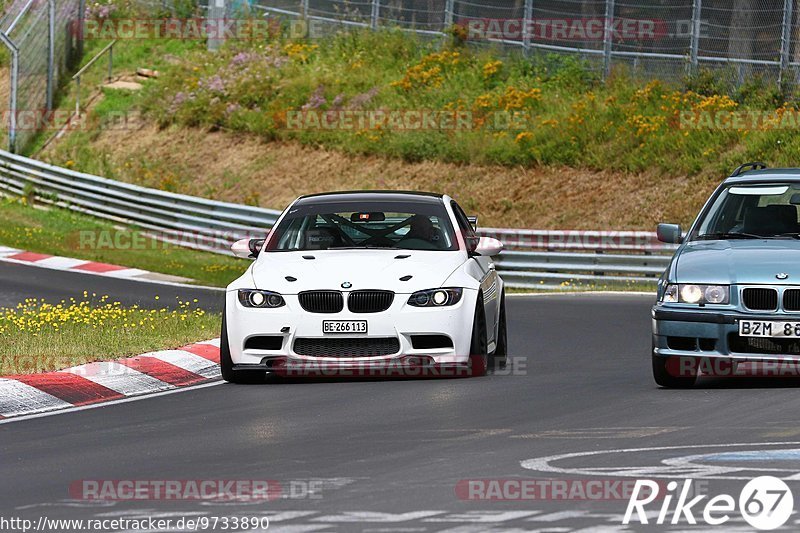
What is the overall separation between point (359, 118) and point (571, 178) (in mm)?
6693

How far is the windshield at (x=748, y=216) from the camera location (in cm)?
1246

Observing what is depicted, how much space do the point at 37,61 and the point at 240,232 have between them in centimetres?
1546

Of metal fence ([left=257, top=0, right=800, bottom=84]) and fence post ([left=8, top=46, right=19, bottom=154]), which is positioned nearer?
metal fence ([left=257, top=0, right=800, bottom=84])

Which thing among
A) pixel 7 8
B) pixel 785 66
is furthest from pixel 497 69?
pixel 7 8

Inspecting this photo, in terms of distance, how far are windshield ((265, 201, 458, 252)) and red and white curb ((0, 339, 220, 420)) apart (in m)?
1.22

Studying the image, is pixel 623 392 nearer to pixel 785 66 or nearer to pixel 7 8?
pixel 785 66

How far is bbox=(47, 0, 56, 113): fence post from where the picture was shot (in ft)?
133

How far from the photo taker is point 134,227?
107 feet

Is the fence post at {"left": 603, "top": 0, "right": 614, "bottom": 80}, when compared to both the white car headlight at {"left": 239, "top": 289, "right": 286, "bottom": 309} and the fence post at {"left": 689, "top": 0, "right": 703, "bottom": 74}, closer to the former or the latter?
the fence post at {"left": 689, "top": 0, "right": 703, "bottom": 74}

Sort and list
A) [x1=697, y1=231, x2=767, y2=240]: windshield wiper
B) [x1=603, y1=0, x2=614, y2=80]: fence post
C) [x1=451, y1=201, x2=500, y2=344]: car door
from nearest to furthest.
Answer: [x1=697, y1=231, x2=767, y2=240]: windshield wiper → [x1=451, y1=201, x2=500, y2=344]: car door → [x1=603, y1=0, x2=614, y2=80]: fence post

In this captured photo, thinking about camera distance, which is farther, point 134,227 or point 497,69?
point 497,69

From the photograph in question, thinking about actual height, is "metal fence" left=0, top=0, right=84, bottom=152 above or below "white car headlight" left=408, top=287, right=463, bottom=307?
above

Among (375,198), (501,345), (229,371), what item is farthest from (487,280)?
(229,371)

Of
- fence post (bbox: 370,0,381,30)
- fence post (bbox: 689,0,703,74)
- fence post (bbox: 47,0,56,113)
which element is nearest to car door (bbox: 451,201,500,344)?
fence post (bbox: 689,0,703,74)
